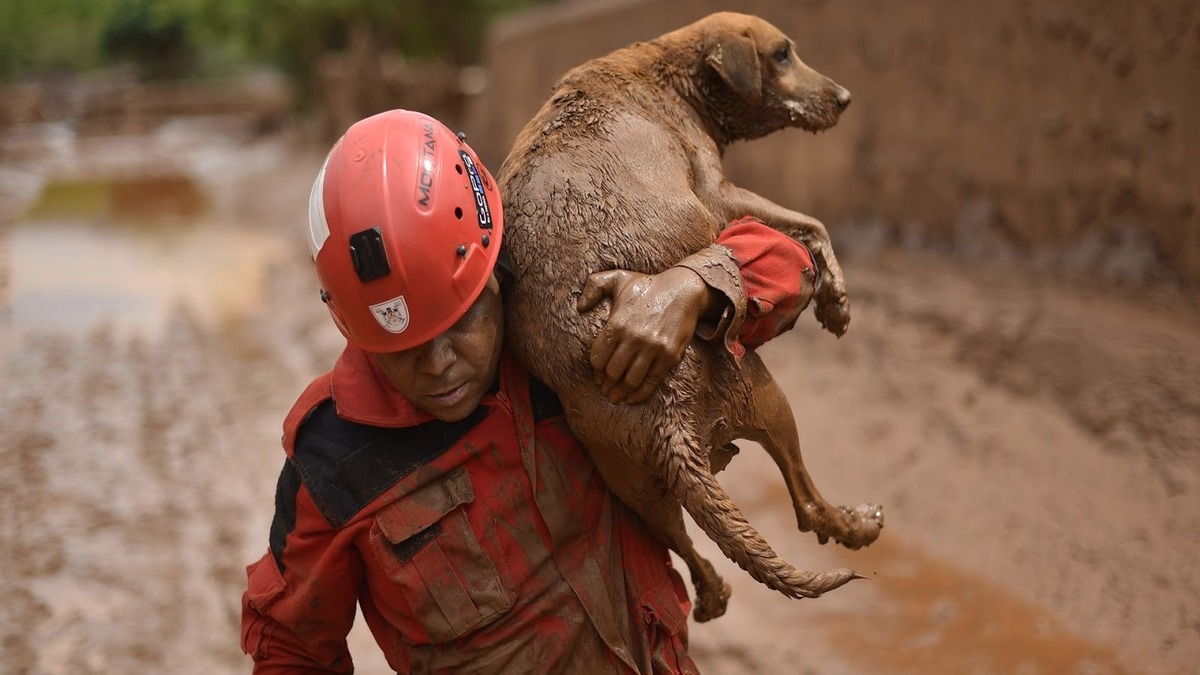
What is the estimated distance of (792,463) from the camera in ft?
5.71

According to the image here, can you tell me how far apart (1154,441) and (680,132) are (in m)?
3.26

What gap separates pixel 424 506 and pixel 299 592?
30cm

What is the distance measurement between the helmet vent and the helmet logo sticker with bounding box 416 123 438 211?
0.08 m

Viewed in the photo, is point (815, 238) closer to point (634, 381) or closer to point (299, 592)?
point (634, 381)

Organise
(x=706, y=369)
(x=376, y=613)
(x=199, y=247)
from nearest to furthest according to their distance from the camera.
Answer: (x=706, y=369), (x=376, y=613), (x=199, y=247)

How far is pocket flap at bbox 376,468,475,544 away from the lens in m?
1.74

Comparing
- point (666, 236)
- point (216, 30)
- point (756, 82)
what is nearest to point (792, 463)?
point (666, 236)

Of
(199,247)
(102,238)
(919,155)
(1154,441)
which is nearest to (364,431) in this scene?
(1154,441)

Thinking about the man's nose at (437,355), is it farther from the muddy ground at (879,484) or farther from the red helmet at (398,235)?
the muddy ground at (879,484)

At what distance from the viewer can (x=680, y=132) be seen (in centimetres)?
175

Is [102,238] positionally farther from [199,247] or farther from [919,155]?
[919,155]

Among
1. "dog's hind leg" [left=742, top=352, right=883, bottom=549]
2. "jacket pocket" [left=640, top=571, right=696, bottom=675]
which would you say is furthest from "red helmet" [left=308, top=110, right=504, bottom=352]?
"jacket pocket" [left=640, top=571, right=696, bottom=675]

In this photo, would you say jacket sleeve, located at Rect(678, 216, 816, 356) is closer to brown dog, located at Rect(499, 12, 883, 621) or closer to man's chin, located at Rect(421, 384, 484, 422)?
brown dog, located at Rect(499, 12, 883, 621)

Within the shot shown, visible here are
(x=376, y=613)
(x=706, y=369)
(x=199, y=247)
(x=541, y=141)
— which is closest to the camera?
(x=706, y=369)
